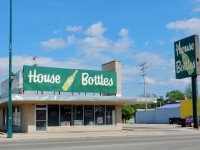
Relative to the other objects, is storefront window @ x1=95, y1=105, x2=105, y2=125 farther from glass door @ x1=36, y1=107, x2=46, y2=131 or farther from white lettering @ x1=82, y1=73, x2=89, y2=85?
glass door @ x1=36, y1=107, x2=46, y2=131

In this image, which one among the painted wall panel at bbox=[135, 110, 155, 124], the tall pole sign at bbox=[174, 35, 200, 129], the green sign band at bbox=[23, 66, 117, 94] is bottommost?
the painted wall panel at bbox=[135, 110, 155, 124]

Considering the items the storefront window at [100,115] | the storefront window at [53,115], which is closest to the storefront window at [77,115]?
the storefront window at [100,115]

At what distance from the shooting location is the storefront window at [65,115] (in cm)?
3462

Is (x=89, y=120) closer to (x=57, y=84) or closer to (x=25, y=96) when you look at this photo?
(x=57, y=84)

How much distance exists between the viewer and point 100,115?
36.7 metres

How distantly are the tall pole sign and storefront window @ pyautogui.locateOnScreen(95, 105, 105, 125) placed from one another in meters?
10.2

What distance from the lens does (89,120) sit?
3600 cm

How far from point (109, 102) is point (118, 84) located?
128 inches

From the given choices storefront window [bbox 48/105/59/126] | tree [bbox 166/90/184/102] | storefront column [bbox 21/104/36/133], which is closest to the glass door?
storefront column [bbox 21/104/36/133]

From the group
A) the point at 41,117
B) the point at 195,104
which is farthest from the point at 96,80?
the point at 195,104

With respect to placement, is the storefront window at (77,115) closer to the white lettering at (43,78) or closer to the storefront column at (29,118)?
the white lettering at (43,78)

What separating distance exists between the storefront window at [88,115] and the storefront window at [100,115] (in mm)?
484

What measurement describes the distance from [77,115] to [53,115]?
253cm

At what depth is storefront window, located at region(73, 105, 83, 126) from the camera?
35.3 m
